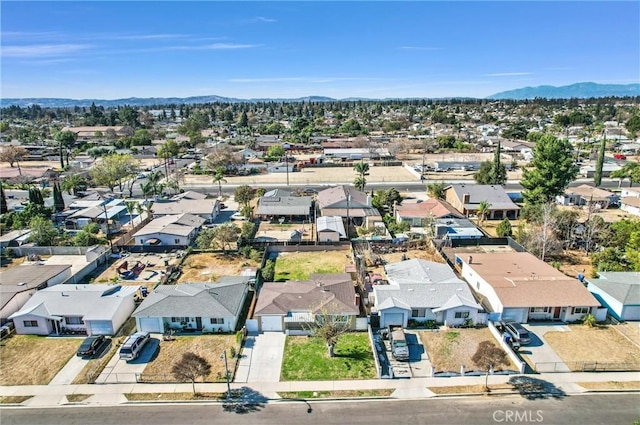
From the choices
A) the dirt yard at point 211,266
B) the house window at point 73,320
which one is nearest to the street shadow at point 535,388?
the dirt yard at point 211,266

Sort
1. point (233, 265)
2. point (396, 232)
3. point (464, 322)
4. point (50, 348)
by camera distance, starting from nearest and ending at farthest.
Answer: point (50, 348) < point (464, 322) < point (233, 265) < point (396, 232)

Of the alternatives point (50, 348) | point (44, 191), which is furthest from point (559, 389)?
point (44, 191)

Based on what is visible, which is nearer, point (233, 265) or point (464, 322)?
point (464, 322)

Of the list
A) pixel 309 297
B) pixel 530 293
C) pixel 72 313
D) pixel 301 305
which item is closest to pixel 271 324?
pixel 301 305

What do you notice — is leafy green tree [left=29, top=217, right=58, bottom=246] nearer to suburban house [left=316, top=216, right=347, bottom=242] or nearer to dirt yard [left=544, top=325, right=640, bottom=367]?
suburban house [left=316, top=216, right=347, bottom=242]

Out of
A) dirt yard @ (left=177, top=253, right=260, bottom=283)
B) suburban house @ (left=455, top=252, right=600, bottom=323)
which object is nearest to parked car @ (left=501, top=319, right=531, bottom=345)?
suburban house @ (left=455, top=252, right=600, bottom=323)

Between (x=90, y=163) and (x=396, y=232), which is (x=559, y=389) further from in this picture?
(x=90, y=163)
